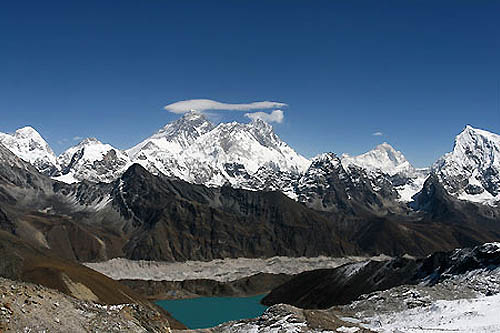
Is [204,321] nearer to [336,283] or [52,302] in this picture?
[336,283]

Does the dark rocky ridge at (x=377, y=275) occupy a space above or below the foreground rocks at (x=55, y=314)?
below

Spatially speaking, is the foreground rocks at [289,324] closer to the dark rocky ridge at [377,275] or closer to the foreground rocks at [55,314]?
the foreground rocks at [55,314]

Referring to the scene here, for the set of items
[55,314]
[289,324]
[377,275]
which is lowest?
[377,275]

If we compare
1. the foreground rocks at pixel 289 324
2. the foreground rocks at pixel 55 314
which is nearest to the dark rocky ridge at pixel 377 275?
the foreground rocks at pixel 289 324

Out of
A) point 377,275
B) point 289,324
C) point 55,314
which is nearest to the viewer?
point 55,314

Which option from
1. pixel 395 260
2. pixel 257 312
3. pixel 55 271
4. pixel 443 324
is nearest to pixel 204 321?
pixel 257 312

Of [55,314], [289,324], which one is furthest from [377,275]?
[55,314]

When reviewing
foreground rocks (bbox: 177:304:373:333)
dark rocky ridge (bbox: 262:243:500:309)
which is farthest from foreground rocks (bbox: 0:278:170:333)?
dark rocky ridge (bbox: 262:243:500:309)

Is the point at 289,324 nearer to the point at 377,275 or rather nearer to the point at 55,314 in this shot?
the point at 55,314
